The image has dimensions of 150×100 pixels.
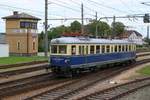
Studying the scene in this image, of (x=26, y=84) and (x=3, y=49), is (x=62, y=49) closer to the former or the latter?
(x=26, y=84)

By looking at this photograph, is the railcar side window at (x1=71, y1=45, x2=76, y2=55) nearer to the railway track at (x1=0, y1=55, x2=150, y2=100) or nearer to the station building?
the railway track at (x1=0, y1=55, x2=150, y2=100)

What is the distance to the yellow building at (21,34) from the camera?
76438 mm

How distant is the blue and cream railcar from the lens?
27891 mm

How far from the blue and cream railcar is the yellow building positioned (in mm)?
43449

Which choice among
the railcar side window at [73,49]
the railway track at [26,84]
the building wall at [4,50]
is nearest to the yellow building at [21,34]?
the building wall at [4,50]

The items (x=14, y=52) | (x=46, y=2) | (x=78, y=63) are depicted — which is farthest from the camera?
(x=14, y=52)

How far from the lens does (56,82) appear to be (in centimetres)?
2584

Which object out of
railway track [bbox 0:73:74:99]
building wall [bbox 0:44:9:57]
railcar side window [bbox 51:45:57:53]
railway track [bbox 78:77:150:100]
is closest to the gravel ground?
railway track [bbox 78:77:150:100]

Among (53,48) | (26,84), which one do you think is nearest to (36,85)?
(26,84)

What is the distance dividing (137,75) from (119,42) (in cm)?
574

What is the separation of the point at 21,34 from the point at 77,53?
4966cm

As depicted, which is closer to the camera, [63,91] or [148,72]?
[63,91]

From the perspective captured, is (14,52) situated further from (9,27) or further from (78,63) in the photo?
(78,63)

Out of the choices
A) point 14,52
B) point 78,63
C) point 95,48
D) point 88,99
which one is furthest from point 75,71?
point 14,52
